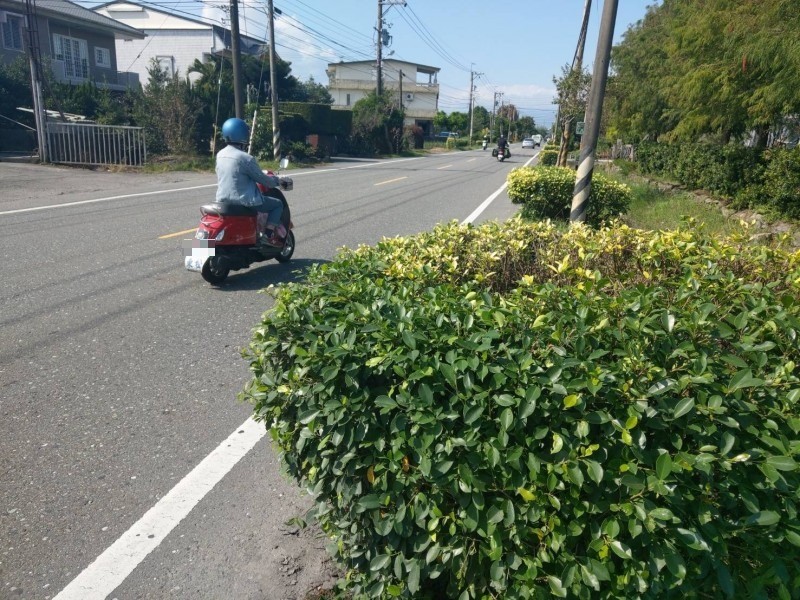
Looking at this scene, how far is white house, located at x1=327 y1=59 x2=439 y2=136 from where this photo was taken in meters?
87.9

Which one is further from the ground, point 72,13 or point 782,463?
point 72,13

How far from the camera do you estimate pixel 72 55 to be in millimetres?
37219

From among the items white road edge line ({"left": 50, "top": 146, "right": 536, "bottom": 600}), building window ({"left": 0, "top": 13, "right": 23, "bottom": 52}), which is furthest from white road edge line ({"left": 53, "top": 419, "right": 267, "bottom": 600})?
building window ({"left": 0, "top": 13, "right": 23, "bottom": 52})

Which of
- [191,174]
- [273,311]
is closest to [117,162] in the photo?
[191,174]

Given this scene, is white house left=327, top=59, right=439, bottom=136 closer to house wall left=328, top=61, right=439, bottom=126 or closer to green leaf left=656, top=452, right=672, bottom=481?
house wall left=328, top=61, right=439, bottom=126

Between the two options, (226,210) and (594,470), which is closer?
(594,470)

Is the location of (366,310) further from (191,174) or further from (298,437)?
(191,174)

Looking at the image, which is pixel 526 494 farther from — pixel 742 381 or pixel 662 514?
pixel 742 381

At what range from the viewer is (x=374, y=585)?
8.35 feet

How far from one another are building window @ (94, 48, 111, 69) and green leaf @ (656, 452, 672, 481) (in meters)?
43.5

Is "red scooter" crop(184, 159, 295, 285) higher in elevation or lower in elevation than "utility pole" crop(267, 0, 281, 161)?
lower

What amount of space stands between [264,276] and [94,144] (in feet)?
58.2

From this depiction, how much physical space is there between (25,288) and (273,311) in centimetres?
591

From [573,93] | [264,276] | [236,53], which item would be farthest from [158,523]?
[236,53]
